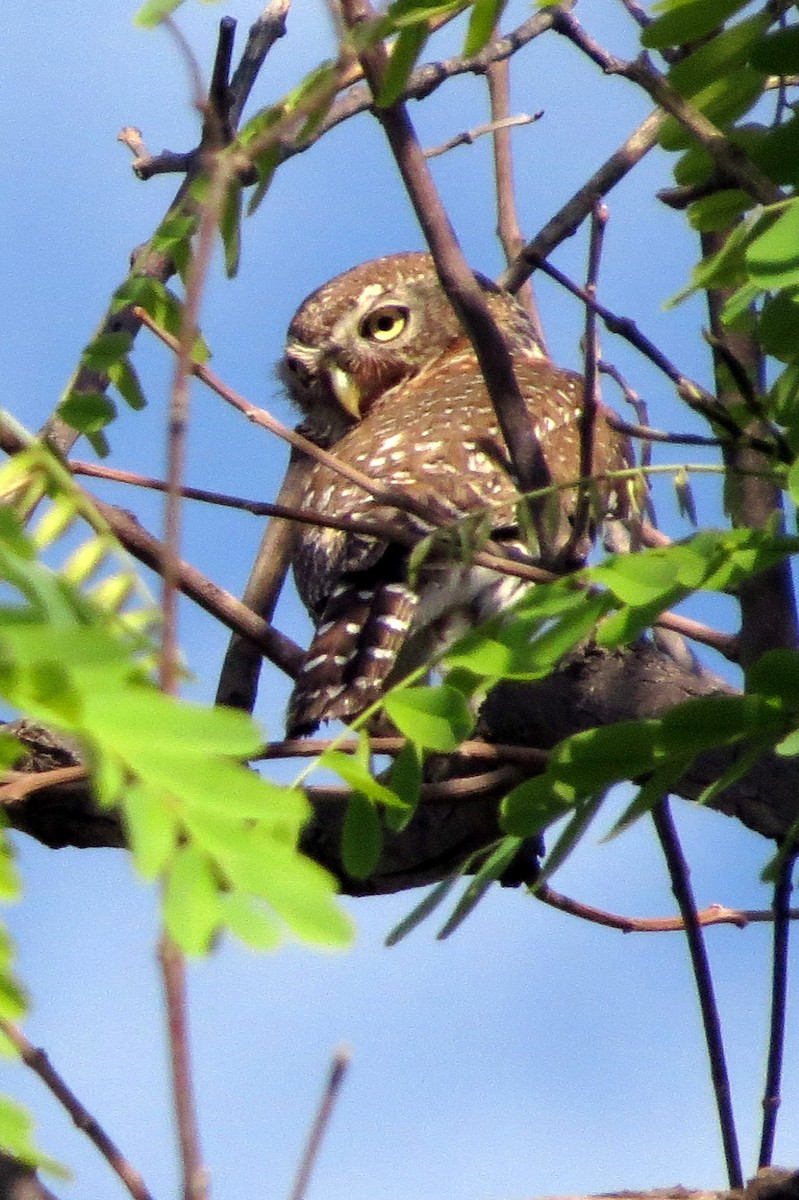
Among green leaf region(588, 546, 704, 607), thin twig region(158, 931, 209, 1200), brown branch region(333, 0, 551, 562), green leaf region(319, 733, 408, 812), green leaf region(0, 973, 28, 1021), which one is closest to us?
thin twig region(158, 931, 209, 1200)

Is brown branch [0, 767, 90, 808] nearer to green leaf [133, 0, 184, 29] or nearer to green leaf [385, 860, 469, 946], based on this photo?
green leaf [385, 860, 469, 946]

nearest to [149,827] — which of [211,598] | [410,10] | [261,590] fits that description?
[410,10]

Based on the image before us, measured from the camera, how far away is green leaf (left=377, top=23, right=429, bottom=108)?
2277mm

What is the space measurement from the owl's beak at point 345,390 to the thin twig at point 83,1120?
5087 millimetres

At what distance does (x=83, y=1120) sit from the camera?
5.31 ft

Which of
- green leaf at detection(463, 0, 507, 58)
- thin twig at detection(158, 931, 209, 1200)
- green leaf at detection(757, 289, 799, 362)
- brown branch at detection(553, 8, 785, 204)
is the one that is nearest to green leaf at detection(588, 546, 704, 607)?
green leaf at detection(757, 289, 799, 362)

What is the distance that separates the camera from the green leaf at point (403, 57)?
7.47 ft

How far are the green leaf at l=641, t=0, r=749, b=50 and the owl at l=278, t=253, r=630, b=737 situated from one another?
1.91 feet

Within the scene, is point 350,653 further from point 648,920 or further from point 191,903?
point 191,903

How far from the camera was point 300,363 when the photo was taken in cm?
684

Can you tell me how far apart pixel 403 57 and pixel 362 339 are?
14.8 ft

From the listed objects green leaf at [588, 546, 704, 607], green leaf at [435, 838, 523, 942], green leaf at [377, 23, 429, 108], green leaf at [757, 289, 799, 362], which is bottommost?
green leaf at [435, 838, 523, 942]

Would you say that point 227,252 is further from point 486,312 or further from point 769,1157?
point 769,1157

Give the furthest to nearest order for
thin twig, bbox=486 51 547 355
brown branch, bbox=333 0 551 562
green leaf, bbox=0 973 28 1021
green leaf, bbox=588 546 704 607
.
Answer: thin twig, bbox=486 51 547 355, brown branch, bbox=333 0 551 562, green leaf, bbox=588 546 704 607, green leaf, bbox=0 973 28 1021
